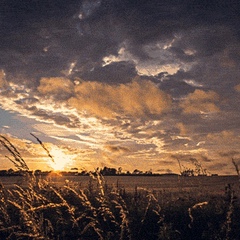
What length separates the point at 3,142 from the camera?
15.2ft

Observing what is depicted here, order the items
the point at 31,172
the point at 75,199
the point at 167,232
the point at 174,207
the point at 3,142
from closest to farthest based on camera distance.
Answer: the point at 3,142 < the point at 31,172 < the point at 167,232 < the point at 174,207 < the point at 75,199

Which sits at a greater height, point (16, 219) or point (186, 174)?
point (186, 174)

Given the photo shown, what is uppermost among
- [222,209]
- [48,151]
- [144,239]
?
[48,151]

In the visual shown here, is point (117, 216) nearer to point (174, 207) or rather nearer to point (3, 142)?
point (174, 207)

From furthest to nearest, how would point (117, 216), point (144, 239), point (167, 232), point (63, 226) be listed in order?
point (117, 216), point (63, 226), point (144, 239), point (167, 232)

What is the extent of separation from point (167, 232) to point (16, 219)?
428 cm

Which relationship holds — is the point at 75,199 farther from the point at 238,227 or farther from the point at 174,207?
the point at 238,227

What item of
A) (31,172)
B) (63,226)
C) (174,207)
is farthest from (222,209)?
(31,172)

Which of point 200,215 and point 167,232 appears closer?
point 167,232

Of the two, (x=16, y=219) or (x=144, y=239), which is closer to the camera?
(x=144, y=239)

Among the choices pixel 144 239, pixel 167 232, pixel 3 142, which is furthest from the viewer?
pixel 144 239

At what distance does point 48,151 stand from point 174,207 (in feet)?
19.1

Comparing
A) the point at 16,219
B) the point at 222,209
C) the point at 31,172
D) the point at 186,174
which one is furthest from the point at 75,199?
the point at 31,172

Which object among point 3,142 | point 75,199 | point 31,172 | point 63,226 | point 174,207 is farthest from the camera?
point 75,199
